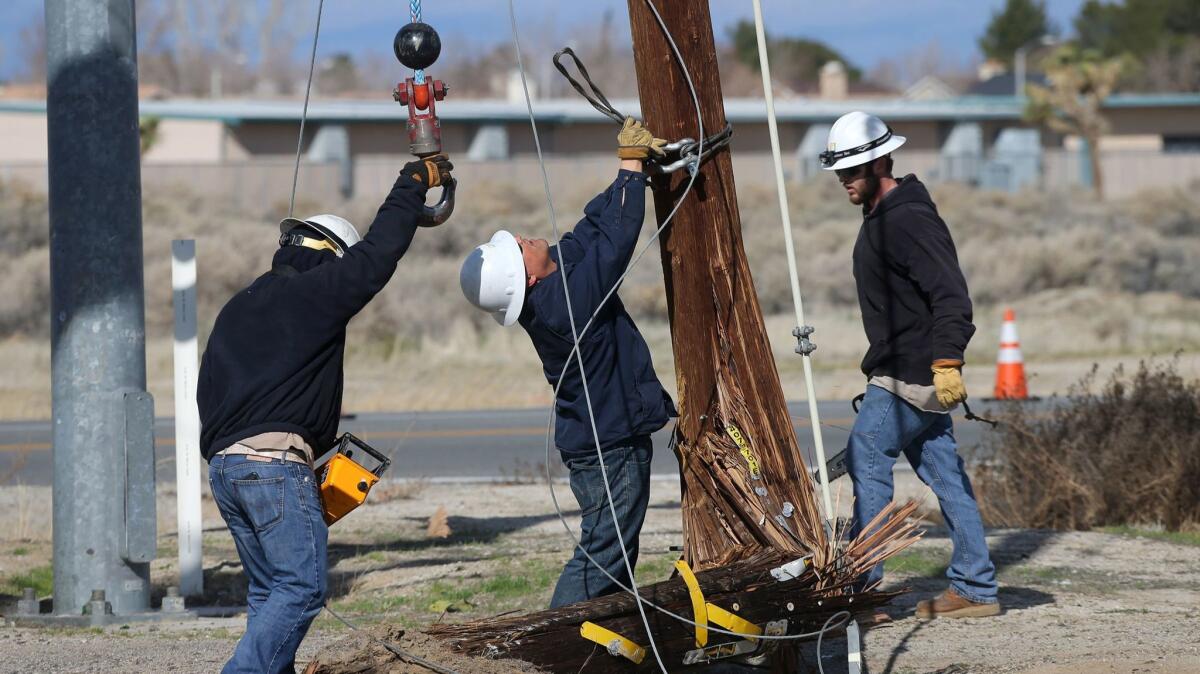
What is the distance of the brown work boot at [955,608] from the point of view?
628 centimetres

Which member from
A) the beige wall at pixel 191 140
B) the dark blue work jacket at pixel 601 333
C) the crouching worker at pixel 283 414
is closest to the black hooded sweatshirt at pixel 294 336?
the crouching worker at pixel 283 414

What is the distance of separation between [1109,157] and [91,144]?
41.0 meters

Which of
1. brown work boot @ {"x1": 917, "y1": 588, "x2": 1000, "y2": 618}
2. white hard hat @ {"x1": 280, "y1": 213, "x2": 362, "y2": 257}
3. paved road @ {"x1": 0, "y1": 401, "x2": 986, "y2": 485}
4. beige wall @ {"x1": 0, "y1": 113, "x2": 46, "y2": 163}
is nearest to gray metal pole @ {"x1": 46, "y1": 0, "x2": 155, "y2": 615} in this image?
white hard hat @ {"x1": 280, "y1": 213, "x2": 362, "y2": 257}

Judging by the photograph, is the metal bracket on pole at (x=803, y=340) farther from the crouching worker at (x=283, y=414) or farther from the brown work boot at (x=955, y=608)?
the brown work boot at (x=955, y=608)

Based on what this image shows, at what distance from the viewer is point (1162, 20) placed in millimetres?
83188

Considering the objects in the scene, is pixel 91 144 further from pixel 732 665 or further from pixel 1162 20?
pixel 1162 20

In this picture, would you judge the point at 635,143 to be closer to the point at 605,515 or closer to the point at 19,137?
the point at 605,515

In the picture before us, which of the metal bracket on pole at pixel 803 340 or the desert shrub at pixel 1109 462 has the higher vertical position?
the metal bracket on pole at pixel 803 340

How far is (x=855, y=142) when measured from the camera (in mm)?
6094

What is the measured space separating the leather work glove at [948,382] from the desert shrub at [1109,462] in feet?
9.83

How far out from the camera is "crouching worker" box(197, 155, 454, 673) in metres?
4.56

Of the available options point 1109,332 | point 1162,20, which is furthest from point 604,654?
point 1162,20

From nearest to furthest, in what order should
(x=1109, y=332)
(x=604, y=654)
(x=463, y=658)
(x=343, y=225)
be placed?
(x=463, y=658) < (x=604, y=654) < (x=343, y=225) < (x=1109, y=332)

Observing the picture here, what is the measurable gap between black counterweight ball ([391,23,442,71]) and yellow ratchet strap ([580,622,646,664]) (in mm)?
2070
